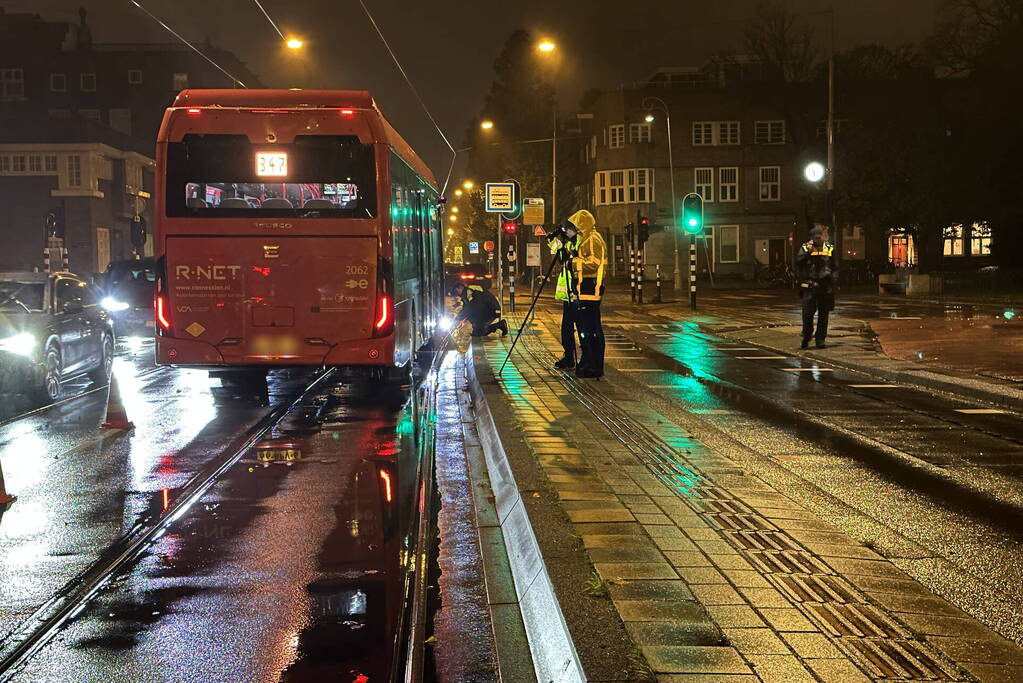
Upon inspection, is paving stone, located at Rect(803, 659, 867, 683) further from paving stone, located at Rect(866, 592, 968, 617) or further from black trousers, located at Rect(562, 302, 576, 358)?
black trousers, located at Rect(562, 302, 576, 358)

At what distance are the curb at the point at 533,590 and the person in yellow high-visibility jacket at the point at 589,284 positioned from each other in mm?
6078

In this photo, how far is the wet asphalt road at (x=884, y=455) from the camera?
6695 millimetres

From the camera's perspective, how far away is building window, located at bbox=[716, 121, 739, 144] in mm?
73688

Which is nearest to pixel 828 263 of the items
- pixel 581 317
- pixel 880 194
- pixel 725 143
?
pixel 581 317

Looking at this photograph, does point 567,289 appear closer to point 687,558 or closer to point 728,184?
point 687,558

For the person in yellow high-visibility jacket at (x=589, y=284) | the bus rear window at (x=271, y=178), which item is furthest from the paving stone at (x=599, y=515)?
the person in yellow high-visibility jacket at (x=589, y=284)

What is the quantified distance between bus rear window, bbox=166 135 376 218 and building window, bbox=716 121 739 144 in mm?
Result: 62885

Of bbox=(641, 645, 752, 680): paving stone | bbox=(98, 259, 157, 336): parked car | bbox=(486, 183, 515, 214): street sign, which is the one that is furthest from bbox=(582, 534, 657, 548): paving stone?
bbox=(486, 183, 515, 214): street sign

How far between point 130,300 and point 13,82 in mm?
66223

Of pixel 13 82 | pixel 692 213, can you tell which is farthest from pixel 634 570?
pixel 13 82

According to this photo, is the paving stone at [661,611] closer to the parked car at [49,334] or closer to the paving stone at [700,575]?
the paving stone at [700,575]

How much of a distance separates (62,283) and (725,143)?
6147 centimetres

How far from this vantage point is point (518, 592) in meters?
6.19

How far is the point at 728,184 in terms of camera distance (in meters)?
74.2
